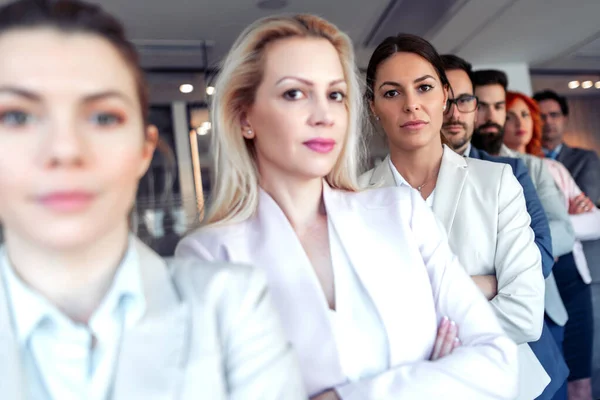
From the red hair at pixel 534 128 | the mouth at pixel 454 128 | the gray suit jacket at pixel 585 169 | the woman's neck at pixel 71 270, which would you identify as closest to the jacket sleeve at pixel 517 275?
the mouth at pixel 454 128

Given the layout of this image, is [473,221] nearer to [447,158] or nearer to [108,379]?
[447,158]

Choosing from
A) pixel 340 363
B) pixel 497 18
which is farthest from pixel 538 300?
pixel 497 18

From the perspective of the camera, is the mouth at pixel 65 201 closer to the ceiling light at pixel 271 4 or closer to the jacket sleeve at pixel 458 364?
the jacket sleeve at pixel 458 364

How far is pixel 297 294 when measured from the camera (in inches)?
52.5

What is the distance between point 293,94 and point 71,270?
0.75m

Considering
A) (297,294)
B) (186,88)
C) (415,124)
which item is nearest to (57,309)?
(297,294)

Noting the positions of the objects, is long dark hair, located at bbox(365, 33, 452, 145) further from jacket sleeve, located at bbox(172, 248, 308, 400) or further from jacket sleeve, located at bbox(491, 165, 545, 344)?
jacket sleeve, located at bbox(172, 248, 308, 400)

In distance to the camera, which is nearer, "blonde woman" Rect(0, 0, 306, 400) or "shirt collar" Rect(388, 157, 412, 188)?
"blonde woman" Rect(0, 0, 306, 400)

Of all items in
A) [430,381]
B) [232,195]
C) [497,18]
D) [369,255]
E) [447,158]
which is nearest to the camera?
[430,381]

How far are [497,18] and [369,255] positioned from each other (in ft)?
15.6

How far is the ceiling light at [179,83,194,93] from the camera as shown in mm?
6650

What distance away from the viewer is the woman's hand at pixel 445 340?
4.45ft

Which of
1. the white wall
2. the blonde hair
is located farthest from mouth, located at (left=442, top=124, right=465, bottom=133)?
the white wall

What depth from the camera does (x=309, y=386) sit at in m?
1.27
